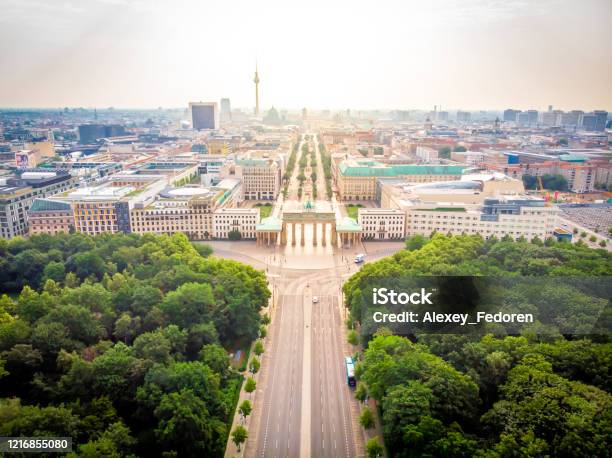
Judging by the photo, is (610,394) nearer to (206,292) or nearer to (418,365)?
(418,365)

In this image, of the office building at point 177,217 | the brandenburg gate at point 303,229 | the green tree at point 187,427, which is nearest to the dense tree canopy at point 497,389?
the green tree at point 187,427

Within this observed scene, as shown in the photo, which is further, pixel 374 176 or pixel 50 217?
pixel 374 176

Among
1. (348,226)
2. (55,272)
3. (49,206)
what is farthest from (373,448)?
(49,206)

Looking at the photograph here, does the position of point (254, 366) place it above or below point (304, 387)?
above

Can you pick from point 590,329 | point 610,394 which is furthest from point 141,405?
point 590,329

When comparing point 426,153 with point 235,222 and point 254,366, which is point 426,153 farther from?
point 254,366

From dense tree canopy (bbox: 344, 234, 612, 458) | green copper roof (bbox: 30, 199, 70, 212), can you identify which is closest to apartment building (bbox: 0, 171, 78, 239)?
green copper roof (bbox: 30, 199, 70, 212)
